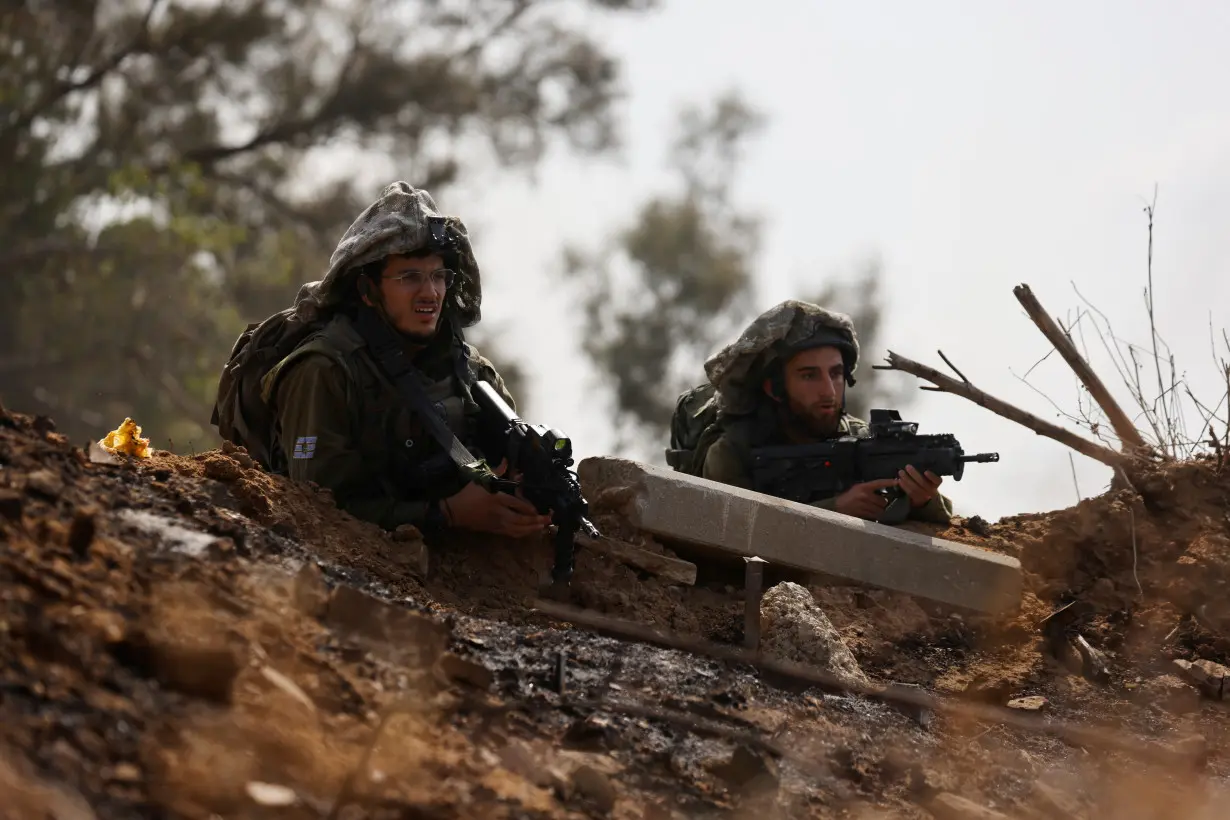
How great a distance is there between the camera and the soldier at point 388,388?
223 inches

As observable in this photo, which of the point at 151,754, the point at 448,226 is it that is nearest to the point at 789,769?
the point at 151,754

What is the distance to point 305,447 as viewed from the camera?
5688mm

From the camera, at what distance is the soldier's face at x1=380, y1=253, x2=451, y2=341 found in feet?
19.7

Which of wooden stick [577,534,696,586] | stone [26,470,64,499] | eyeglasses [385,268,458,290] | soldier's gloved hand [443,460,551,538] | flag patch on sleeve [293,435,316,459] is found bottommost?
→ stone [26,470,64,499]

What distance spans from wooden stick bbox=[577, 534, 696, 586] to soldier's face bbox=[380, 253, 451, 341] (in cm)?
108

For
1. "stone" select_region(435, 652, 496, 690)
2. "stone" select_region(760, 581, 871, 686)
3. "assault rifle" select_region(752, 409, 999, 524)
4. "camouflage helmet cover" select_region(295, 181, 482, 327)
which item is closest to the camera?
"stone" select_region(435, 652, 496, 690)

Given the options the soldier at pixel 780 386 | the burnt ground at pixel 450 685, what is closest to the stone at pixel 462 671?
the burnt ground at pixel 450 685

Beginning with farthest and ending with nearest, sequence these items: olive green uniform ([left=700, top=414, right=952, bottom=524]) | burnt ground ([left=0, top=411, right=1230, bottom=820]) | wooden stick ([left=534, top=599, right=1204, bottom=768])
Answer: olive green uniform ([left=700, top=414, right=952, bottom=524])
wooden stick ([left=534, top=599, right=1204, bottom=768])
burnt ground ([left=0, top=411, right=1230, bottom=820])

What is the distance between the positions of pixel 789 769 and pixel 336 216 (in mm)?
18396

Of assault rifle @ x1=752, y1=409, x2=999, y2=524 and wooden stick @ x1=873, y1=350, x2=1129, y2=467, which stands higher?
wooden stick @ x1=873, y1=350, x2=1129, y2=467

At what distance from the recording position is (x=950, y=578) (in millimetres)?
6320

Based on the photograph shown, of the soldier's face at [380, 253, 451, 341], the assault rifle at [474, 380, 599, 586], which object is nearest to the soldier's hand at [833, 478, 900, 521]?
the assault rifle at [474, 380, 599, 586]

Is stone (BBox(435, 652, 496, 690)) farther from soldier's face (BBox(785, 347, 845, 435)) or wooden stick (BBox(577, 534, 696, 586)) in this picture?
soldier's face (BBox(785, 347, 845, 435))

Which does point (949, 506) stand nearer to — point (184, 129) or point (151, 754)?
point (151, 754)
